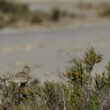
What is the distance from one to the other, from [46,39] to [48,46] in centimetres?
233

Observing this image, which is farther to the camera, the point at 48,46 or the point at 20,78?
the point at 48,46

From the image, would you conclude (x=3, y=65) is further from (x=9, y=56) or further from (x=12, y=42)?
(x=12, y=42)

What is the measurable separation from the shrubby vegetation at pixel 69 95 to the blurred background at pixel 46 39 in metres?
3.00

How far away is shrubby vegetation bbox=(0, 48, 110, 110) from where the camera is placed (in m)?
5.29

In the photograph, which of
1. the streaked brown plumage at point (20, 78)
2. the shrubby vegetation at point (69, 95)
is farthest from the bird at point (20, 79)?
the shrubby vegetation at point (69, 95)

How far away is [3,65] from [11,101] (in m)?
8.56

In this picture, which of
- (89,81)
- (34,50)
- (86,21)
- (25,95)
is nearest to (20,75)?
(25,95)

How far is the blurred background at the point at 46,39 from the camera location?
13.4 m

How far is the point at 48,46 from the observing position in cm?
1842

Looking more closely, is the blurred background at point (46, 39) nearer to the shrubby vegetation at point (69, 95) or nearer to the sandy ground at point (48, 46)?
the sandy ground at point (48, 46)

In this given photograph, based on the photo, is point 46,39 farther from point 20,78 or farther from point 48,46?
point 20,78

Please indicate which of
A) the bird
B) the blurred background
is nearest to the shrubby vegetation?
the bird

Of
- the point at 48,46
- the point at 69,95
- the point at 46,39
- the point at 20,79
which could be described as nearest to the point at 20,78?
the point at 20,79

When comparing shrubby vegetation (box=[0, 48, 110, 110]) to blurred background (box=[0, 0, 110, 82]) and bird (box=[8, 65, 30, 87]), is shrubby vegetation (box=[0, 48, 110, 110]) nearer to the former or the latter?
bird (box=[8, 65, 30, 87])
